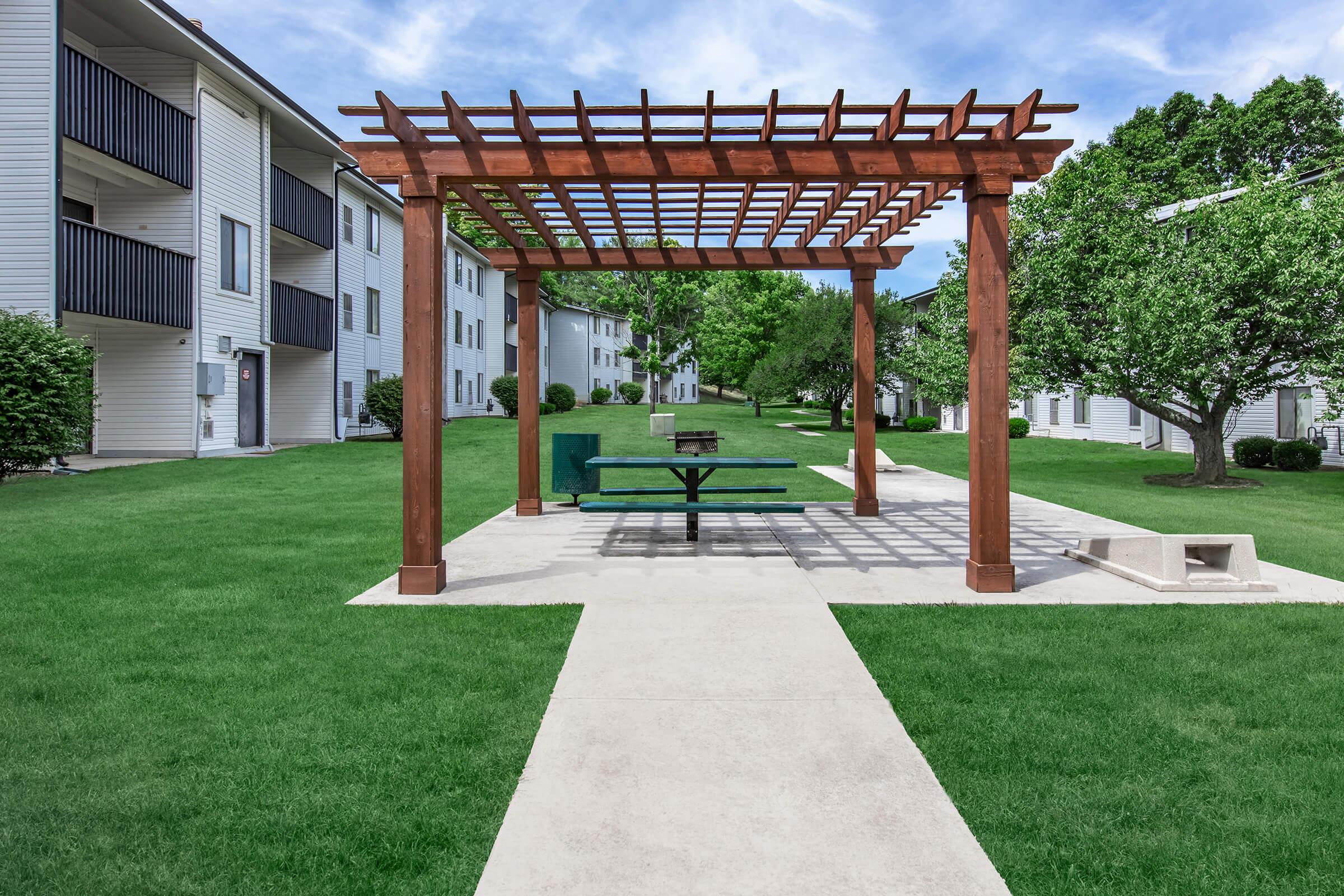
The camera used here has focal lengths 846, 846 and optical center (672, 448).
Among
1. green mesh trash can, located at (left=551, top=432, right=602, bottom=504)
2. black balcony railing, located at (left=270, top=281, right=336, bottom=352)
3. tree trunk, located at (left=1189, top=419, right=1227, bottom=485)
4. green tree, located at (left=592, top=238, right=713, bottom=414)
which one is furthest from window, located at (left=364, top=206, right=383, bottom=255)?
tree trunk, located at (left=1189, top=419, right=1227, bottom=485)

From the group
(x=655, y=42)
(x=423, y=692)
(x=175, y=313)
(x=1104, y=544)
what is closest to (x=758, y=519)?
(x=1104, y=544)

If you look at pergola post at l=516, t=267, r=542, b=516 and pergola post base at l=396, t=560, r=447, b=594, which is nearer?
pergola post base at l=396, t=560, r=447, b=594

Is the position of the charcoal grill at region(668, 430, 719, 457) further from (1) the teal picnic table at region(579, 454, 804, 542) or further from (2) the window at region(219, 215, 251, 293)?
(2) the window at region(219, 215, 251, 293)

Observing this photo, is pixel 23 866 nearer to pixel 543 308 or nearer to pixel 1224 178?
pixel 1224 178

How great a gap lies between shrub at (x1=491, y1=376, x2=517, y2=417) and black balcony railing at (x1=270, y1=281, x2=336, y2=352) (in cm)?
1259

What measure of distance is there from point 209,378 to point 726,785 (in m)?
19.6

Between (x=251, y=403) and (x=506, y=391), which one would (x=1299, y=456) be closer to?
Result: (x=251, y=403)

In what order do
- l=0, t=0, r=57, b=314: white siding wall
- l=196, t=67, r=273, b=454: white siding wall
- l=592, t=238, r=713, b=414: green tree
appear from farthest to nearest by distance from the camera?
l=592, t=238, r=713, b=414: green tree
l=196, t=67, r=273, b=454: white siding wall
l=0, t=0, r=57, b=314: white siding wall

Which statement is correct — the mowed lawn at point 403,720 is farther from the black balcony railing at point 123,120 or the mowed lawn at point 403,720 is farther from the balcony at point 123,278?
the black balcony railing at point 123,120

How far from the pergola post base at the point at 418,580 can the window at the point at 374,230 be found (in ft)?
85.8

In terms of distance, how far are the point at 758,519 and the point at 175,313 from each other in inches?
571

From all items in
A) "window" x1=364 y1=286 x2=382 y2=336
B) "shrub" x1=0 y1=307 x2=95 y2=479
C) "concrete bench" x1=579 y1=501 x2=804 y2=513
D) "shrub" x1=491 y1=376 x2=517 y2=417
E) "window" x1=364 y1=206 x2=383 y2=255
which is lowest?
"concrete bench" x1=579 y1=501 x2=804 y2=513

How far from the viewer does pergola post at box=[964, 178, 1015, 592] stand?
21.6 ft

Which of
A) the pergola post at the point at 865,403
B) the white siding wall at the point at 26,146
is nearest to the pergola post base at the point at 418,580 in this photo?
the pergola post at the point at 865,403
